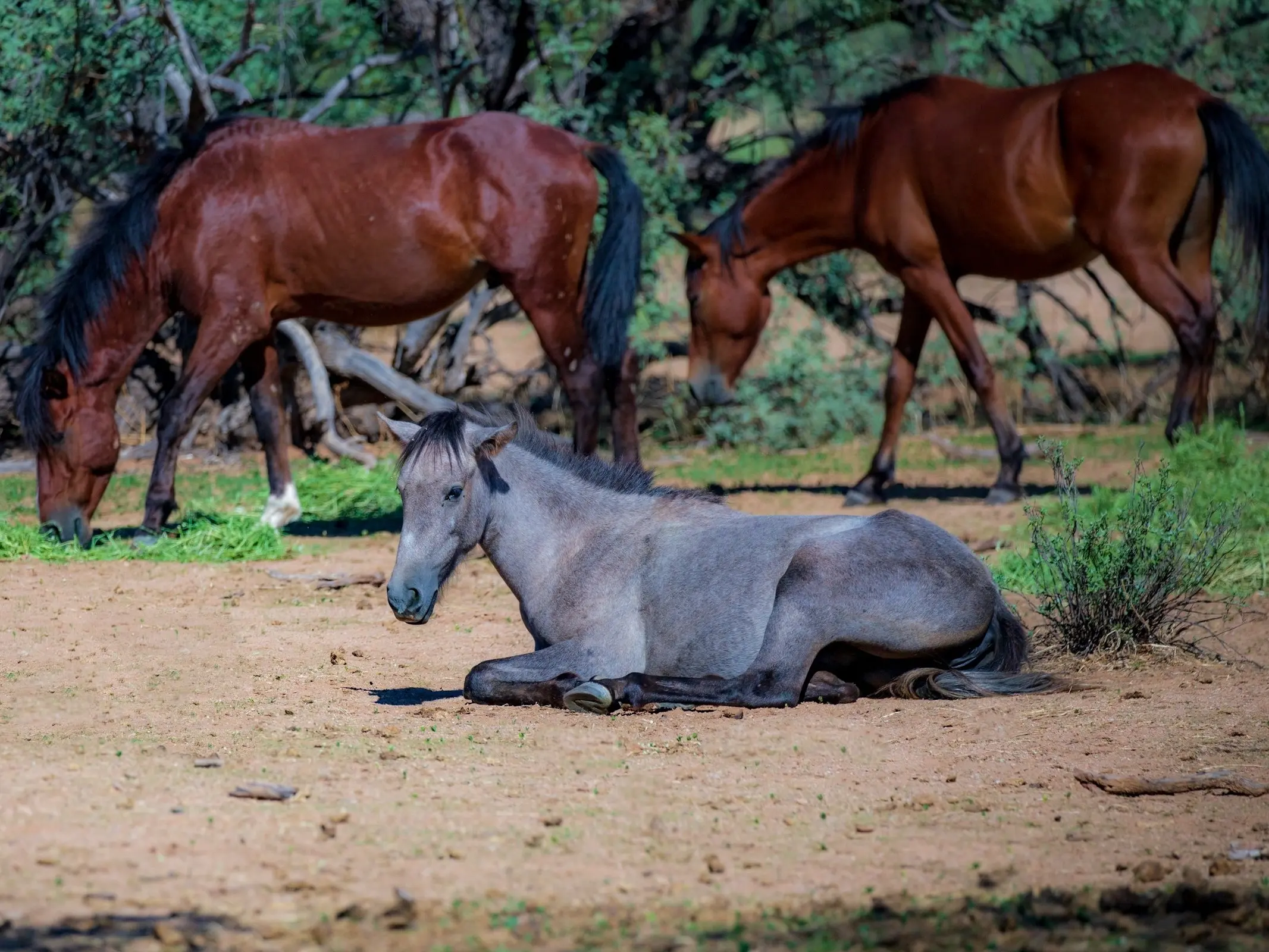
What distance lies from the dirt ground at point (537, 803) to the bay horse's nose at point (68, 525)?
8.69 feet

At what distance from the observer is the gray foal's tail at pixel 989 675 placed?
18.6ft

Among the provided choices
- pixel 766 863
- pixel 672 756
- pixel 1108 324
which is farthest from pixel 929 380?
pixel 766 863

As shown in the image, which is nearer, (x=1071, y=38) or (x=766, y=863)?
(x=766, y=863)

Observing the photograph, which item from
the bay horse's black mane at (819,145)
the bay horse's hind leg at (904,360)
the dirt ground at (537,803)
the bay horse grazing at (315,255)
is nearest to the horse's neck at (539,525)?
the dirt ground at (537,803)

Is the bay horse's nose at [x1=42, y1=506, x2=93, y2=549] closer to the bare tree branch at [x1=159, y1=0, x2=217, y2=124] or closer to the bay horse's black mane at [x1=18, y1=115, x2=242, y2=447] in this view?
the bay horse's black mane at [x1=18, y1=115, x2=242, y2=447]

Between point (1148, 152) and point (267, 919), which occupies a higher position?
point (1148, 152)

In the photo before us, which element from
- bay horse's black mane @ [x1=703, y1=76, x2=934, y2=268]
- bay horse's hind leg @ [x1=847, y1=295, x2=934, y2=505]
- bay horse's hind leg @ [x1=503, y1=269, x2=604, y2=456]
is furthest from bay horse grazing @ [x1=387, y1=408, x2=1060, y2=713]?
bay horse's black mane @ [x1=703, y1=76, x2=934, y2=268]

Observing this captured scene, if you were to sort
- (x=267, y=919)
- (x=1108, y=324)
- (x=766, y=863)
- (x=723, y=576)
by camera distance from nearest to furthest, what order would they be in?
(x=267, y=919) → (x=766, y=863) → (x=723, y=576) → (x=1108, y=324)

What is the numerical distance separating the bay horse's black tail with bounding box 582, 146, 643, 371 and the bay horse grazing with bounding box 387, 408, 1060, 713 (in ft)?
13.1

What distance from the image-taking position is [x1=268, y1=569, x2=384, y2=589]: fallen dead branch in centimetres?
829

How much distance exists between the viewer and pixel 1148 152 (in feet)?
33.2

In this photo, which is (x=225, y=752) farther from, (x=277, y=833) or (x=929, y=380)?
(x=929, y=380)

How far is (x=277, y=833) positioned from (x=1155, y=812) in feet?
7.70

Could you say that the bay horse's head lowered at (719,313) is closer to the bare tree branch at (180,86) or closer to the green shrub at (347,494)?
the green shrub at (347,494)
